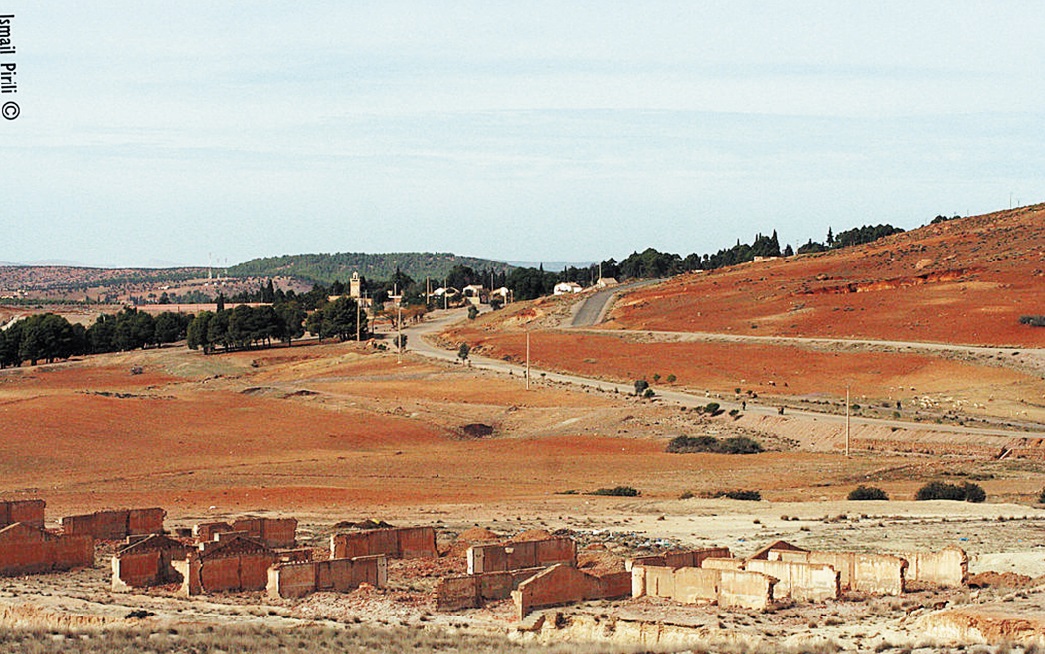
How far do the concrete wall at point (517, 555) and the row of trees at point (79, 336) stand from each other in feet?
306

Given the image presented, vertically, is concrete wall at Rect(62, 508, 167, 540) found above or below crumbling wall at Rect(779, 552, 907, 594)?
below

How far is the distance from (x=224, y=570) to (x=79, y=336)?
10073 centimetres

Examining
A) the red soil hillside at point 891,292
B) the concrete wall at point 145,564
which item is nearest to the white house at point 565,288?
the red soil hillside at point 891,292

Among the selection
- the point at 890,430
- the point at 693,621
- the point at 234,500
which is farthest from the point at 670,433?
the point at 693,621

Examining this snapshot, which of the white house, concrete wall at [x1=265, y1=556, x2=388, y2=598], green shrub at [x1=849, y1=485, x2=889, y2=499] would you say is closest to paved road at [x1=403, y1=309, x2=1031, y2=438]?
green shrub at [x1=849, y1=485, x2=889, y2=499]

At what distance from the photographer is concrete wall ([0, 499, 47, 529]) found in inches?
1373

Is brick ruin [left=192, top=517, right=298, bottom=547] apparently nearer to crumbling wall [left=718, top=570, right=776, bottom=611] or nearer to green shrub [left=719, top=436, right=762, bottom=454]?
crumbling wall [left=718, top=570, right=776, bottom=611]

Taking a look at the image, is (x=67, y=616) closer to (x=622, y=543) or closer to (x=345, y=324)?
(x=622, y=543)

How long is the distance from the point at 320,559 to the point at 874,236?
178m

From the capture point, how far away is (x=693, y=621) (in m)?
23.6

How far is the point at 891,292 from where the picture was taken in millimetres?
121188

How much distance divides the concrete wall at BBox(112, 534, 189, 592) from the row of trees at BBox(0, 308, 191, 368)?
89.8 m

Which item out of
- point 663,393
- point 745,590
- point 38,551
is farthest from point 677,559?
point 663,393

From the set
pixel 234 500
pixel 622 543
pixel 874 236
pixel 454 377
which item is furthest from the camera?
pixel 874 236
